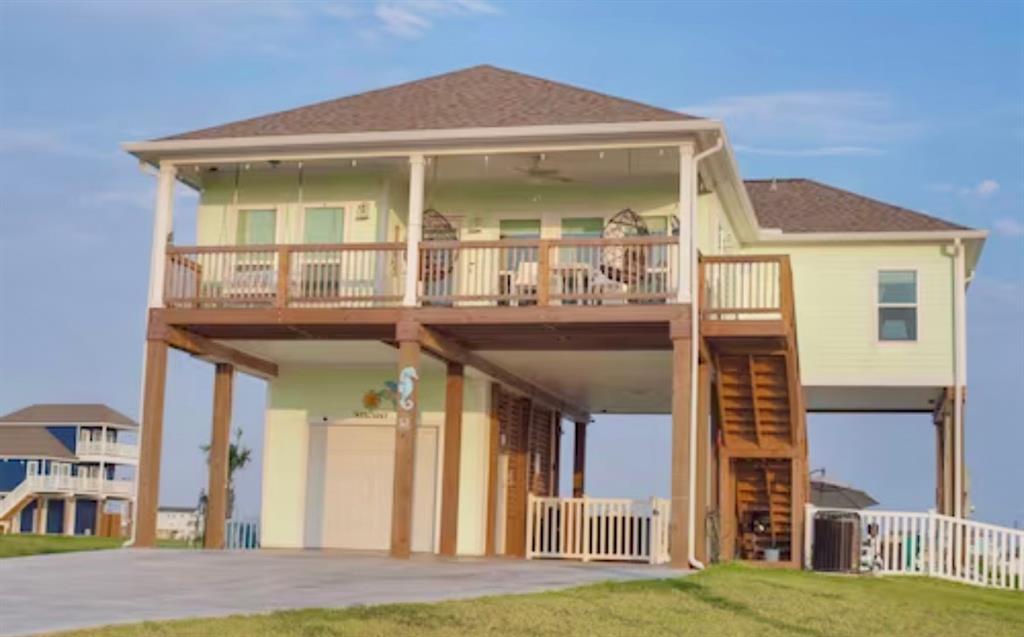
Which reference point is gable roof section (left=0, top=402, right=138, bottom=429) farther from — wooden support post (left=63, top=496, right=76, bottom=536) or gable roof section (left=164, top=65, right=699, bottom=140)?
gable roof section (left=164, top=65, right=699, bottom=140)

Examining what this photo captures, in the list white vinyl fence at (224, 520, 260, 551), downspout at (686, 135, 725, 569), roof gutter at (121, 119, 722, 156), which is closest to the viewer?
downspout at (686, 135, 725, 569)

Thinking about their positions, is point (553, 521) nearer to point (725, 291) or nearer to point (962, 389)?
point (725, 291)

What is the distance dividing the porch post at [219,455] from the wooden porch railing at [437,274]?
230cm

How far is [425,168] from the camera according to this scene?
24.6 metres

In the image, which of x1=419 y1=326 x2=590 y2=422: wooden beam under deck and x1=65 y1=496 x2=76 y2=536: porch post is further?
x1=65 y1=496 x2=76 y2=536: porch post

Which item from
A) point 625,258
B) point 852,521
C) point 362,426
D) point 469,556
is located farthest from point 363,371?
point 852,521

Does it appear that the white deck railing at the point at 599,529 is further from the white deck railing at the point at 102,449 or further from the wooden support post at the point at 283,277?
the white deck railing at the point at 102,449

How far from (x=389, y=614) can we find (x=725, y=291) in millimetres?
11655

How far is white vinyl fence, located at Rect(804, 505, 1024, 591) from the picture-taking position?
24.2m

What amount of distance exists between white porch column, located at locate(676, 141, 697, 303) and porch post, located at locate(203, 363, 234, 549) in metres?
8.44

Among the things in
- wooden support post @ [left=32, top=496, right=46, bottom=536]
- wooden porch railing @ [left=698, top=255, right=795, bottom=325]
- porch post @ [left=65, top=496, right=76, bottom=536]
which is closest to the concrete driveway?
wooden porch railing @ [left=698, top=255, right=795, bottom=325]

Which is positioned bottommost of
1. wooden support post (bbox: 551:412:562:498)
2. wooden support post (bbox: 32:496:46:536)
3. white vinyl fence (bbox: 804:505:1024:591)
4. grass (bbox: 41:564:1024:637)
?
wooden support post (bbox: 32:496:46:536)

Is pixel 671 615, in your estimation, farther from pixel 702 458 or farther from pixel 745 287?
pixel 745 287

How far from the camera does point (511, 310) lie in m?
22.1
